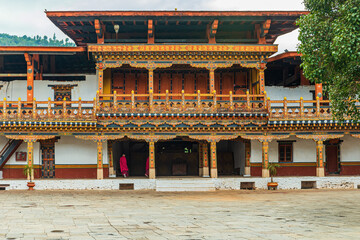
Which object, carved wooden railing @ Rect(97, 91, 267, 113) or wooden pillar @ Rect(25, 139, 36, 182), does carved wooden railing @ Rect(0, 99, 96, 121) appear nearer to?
carved wooden railing @ Rect(97, 91, 267, 113)

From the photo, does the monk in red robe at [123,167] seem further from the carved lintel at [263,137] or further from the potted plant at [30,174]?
the carved lintel at [263,137]

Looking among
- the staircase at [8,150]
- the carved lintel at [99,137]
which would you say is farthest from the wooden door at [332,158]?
the staircase at [8,150]

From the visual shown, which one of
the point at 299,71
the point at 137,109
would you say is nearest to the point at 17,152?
the point at 137,109

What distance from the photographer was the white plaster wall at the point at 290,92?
27141 millimetres

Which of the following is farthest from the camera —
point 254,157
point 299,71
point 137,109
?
point 299,71

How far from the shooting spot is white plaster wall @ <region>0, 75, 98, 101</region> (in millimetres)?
25844

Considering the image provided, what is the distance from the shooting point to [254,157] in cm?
2538

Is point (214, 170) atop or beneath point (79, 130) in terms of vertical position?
beneath

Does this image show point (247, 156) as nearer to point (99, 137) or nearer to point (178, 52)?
point (178, 52)

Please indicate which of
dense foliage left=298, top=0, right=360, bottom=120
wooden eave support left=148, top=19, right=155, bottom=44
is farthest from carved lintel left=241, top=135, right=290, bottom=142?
dense foliage left=298, top=0, right=360, bottom=120

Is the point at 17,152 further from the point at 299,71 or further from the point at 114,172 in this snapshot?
the point at 299,71

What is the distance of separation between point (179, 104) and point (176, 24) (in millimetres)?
4658

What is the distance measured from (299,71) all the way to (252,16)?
5736mm

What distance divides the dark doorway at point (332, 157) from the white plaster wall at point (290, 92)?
324 centimetres
